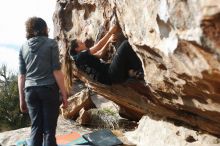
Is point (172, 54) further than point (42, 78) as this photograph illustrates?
No

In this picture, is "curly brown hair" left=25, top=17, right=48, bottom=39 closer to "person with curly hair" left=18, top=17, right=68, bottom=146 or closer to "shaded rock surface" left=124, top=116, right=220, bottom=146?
"person with curly hair" left=18, top=17, right=68, bottom=146

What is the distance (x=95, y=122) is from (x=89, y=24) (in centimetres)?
262

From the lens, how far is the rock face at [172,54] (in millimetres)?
3580

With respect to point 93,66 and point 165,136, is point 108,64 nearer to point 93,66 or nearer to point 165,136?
point 93,66

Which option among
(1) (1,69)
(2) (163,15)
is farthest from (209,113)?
(1) (1,69)

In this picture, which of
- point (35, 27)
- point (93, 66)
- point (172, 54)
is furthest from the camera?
point (93, 66)

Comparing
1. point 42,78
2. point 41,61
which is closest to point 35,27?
point 41,61

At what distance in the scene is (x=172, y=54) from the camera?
419cm

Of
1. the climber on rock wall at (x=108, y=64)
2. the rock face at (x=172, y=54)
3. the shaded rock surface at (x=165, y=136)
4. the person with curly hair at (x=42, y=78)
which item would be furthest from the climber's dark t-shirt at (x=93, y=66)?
the person with curly hair at (x=42, y=78)

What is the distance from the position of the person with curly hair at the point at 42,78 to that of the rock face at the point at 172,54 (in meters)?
1.04

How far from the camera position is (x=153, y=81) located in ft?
18.0

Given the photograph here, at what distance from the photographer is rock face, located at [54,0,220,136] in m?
3.58

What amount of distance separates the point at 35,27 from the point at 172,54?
2115 mm

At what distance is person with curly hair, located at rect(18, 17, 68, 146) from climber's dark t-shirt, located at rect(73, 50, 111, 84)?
3.86ft
